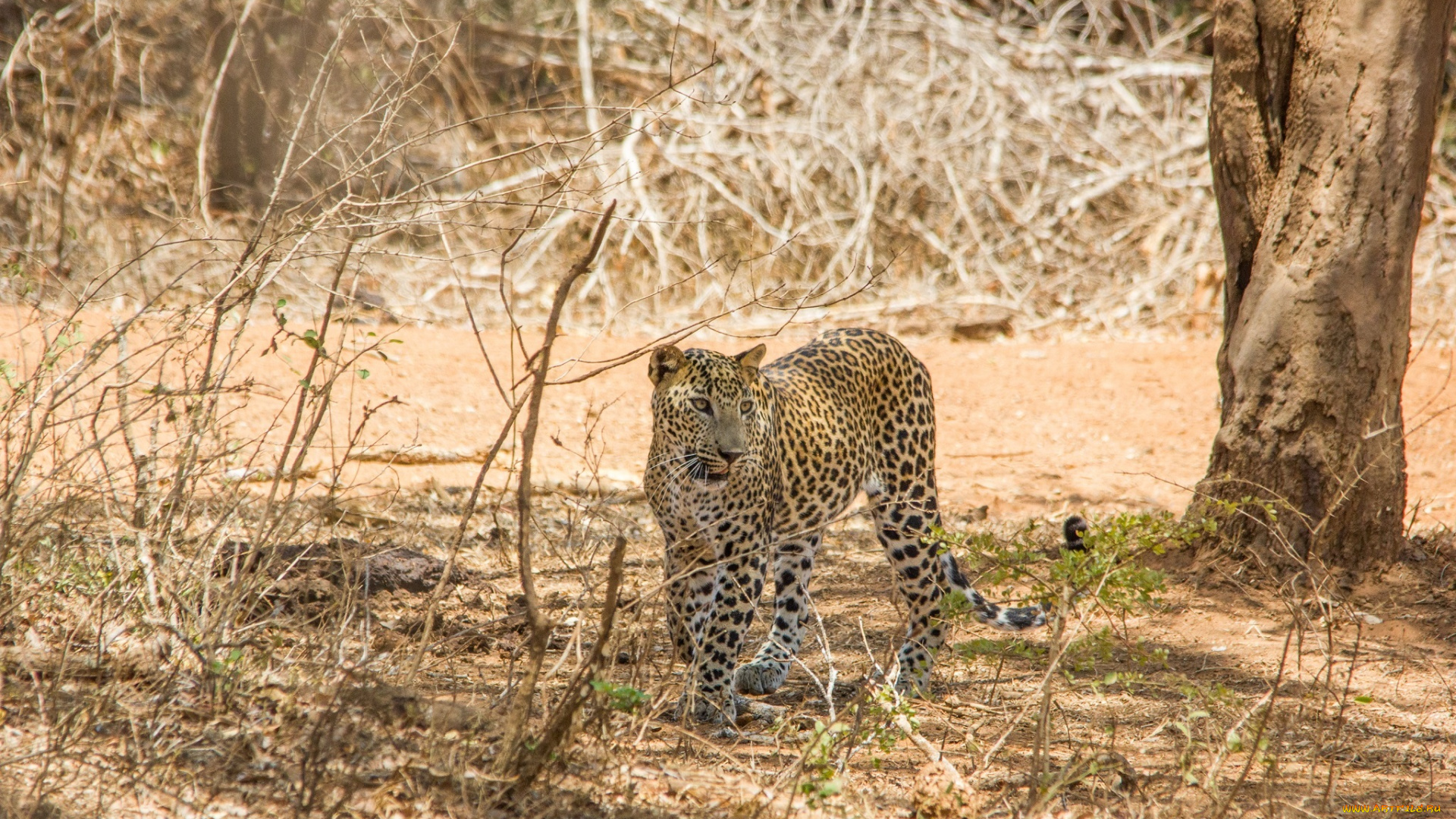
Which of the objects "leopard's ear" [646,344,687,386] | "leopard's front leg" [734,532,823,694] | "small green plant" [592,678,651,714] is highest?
"leopard's ear" [646,344,687,386]

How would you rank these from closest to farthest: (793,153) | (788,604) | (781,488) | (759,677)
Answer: (781,488), (759,677), (788,604), (793,153)

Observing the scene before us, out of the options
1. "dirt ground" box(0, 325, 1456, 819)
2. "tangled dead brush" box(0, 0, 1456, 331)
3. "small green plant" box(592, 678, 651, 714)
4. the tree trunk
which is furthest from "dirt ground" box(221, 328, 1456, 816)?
"tangled dead brush" box(0, 0, 1456, 331)

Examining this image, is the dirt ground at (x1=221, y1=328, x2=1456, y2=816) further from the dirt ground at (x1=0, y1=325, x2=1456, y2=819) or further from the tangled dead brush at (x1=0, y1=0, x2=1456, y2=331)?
the tangled dead brush at (x1=0, y1=0, x2=1456, y2=331)

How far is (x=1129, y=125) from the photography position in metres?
14.8

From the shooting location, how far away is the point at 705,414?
5.20 m

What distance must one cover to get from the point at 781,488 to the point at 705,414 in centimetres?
67

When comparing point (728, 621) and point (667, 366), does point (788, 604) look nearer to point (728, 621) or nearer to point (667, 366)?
point (728, 621)

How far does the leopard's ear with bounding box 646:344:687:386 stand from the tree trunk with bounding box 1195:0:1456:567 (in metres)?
2.76

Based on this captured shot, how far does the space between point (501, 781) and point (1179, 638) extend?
13.0ft

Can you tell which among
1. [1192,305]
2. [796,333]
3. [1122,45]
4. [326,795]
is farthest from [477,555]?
[1122,45]

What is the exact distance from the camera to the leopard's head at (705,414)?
16.8 ft

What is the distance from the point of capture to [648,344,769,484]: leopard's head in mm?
5121

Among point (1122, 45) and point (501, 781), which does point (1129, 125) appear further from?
point (501, 781)

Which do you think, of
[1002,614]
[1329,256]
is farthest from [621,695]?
[1329,256]
